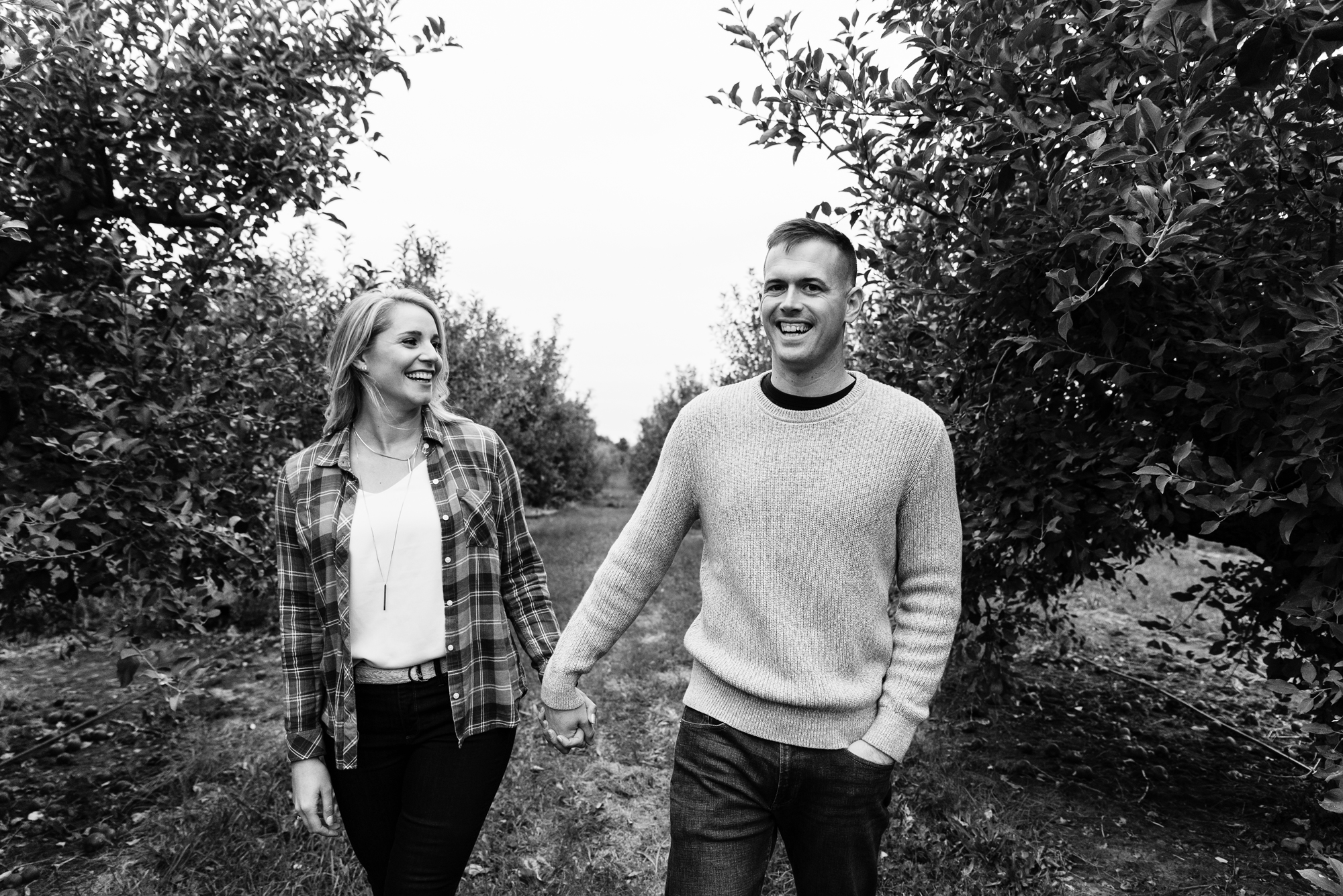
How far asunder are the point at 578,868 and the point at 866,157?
3319mm

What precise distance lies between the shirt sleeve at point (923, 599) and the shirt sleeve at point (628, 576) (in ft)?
1.97

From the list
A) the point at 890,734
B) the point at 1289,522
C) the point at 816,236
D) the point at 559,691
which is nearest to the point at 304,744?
the point at 559,691

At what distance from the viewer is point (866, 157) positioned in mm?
3373

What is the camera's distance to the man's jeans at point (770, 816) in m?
1.97

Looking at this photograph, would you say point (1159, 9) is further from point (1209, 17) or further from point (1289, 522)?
point (1289, 522)

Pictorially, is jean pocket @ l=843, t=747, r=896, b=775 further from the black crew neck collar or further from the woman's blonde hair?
the woman's blonde hair

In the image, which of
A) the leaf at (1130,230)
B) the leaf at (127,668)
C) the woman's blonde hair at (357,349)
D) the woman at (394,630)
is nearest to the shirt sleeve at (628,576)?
the woman at (394,630)

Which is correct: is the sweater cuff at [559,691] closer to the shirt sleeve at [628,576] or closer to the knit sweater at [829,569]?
the shirt sleeve at [628,576]

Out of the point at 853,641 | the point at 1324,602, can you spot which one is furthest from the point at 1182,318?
the point at 853,641

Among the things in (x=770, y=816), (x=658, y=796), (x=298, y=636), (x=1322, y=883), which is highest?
(x=298, y=636)

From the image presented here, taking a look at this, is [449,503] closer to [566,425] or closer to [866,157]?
[866,157]

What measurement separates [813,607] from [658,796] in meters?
2.91

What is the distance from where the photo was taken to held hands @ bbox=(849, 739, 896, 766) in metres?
1.96

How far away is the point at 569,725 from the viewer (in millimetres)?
2244
